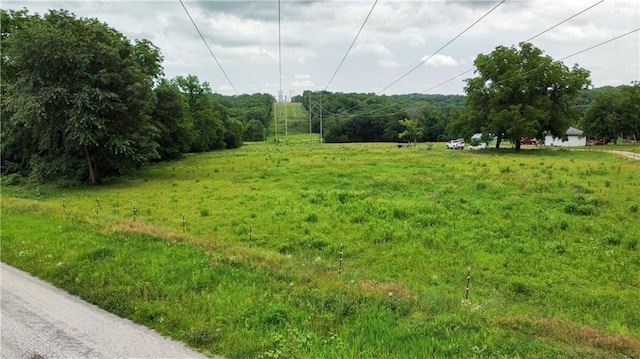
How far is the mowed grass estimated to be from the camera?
6875 mm

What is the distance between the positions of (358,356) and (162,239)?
28.2 ft

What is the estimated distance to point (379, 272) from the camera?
11820 millimetres

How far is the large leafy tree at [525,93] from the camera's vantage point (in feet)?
165

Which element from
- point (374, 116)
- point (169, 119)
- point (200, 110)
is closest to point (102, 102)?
point (169, 119)

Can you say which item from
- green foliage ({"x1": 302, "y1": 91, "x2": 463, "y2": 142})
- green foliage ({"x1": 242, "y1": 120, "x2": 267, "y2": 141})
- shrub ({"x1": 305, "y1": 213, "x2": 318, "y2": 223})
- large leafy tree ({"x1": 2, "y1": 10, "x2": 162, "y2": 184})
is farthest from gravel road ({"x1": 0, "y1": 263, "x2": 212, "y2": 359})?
green foliage ({"x1": 242, "y1": 120, "x2": 267, "y2": 141})

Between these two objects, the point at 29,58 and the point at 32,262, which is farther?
the point at 29,58

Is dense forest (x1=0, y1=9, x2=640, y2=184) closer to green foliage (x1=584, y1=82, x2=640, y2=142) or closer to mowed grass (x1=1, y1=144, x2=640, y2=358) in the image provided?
mowed grass (x1=1, y1=144, x2=640, y2=358)

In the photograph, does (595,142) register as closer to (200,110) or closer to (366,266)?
(200,110)

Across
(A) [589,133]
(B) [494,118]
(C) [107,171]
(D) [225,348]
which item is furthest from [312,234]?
(A) [589,133]

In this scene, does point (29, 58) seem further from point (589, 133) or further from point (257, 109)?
point (257, 109)

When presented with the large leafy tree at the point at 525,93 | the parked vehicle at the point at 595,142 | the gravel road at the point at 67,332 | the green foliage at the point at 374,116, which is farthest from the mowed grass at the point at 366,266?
the green foliage at the point at 374,116

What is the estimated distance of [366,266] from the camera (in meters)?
12.4

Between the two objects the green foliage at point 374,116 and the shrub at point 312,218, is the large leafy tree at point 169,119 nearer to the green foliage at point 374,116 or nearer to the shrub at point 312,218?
the shrub at point 312,218

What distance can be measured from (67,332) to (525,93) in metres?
56.5
